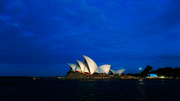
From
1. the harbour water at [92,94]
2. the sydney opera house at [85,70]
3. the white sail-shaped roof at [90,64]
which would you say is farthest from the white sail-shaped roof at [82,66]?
the harbour water at [92,94]

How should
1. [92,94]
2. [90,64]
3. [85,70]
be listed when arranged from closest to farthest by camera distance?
[92,94] < [90,64] < [85,70]

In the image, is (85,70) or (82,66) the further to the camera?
(85,70)

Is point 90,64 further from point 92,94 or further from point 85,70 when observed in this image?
point 92,94

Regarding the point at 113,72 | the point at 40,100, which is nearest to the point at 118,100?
the point at 40,100

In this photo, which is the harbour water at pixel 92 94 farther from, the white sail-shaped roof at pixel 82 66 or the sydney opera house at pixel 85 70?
the white sail-shaped roof at pixel 82 66

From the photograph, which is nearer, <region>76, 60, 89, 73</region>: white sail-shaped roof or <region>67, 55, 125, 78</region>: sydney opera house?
<region>67, 55, 125, 78</region>: sydney opera house

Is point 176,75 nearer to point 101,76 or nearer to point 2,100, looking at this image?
point 101,76

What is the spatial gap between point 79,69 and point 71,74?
300 inches

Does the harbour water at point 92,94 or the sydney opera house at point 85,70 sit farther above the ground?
the sydney opera house at point 85,70

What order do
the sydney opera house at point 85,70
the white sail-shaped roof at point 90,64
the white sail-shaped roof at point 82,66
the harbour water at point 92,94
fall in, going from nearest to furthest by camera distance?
the harbour water at point 92,94 < the white sail-shaped roof at point 90,64 < the sydney opera house at point 85,70 < the white sail-shaped roof at point 82,66

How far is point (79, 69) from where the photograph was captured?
12369 cm

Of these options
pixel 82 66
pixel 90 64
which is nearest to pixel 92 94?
pixel 90 64

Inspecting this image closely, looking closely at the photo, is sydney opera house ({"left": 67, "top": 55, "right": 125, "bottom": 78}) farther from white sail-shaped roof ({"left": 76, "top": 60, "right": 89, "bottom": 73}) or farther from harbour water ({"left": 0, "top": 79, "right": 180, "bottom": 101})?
harbour water ({"left": 0, "top": 79, "right": 180, "bottom": 101})

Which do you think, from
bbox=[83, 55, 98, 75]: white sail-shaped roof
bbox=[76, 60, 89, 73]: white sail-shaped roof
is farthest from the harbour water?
bbox=[76, 60, 89, 73]: white sail-shaped roof
